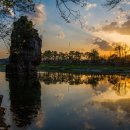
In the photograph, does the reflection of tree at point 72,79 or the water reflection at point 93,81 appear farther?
the reflection of tree at point 72,79

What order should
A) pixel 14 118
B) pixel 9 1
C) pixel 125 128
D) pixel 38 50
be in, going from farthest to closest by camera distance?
pixel 38 50 → pixel 14 118 → pixel 125 128 → pixel 9 1

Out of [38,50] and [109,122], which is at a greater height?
[38,50]

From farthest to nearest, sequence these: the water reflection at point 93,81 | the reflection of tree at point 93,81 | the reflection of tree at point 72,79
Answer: the reflection of tree at point 72,79 < the reflection of tree at point 93,81 < the water reflection at point 93,81

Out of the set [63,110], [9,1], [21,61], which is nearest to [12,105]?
[63,110]

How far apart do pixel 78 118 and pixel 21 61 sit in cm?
7252

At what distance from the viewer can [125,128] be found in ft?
75.3

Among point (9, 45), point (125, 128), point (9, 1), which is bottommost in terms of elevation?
point (125, 128)

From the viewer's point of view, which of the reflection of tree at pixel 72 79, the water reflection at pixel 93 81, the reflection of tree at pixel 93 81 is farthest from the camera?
the reflection of tree at pixel 72 79

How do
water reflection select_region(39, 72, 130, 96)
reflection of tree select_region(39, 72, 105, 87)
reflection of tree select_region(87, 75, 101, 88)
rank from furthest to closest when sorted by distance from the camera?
1. reflection of tree select_region(39, 72, 105, 87)
2. reflection of tree select_region(87, 75, 101, 88)
3. water reflection select_region(39, 72, 130, 96)

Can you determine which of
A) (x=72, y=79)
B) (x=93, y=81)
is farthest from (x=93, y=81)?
(x=72, y=79)

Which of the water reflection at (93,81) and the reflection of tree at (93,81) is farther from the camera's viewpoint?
the reflection of tree at (93,81)

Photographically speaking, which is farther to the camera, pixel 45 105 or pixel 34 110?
pixel 45 105

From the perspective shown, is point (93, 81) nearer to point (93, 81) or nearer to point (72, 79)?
point (93, 81)

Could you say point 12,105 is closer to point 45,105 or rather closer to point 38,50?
point 45,105
